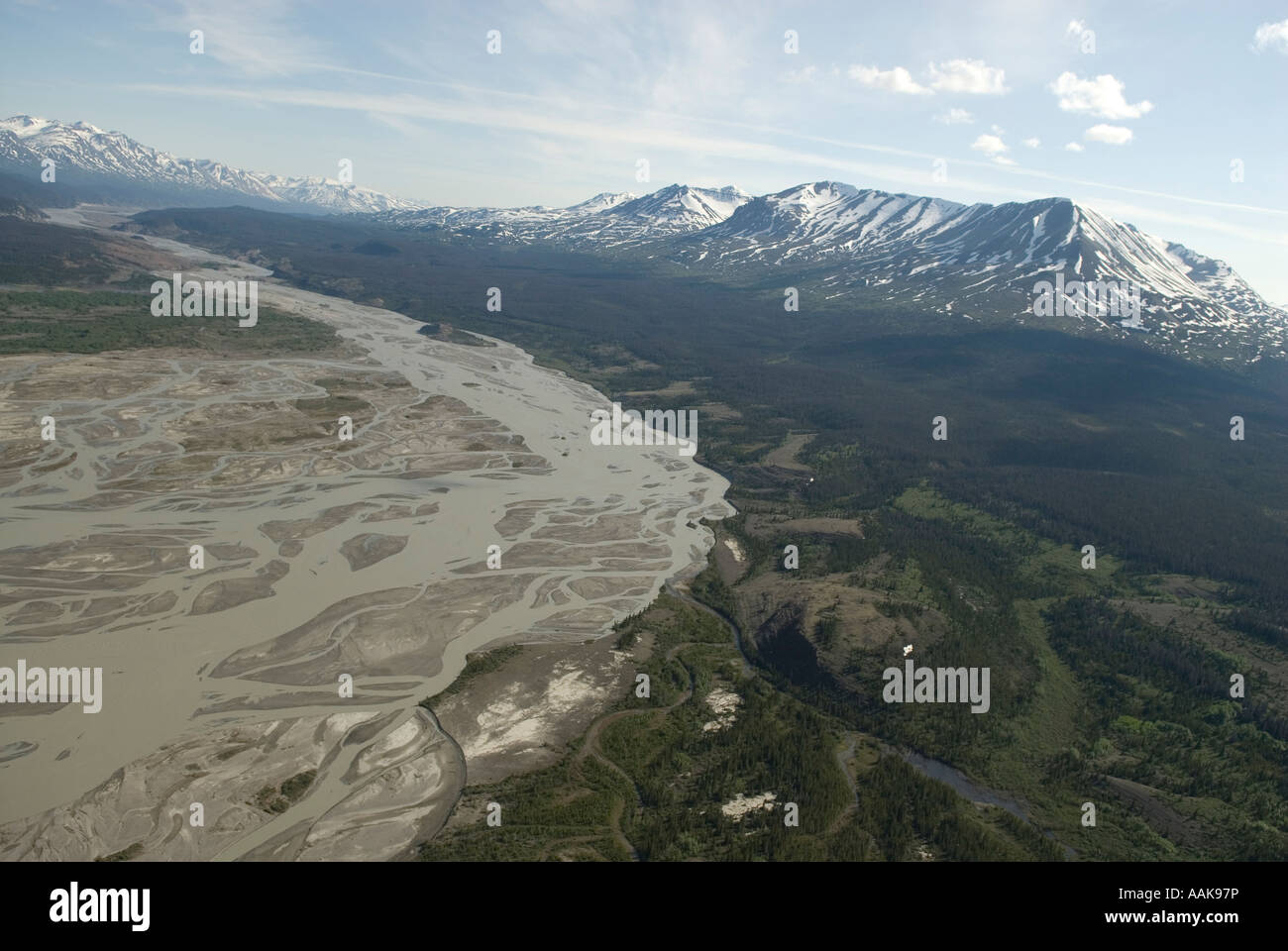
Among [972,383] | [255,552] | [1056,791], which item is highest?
[972,383]

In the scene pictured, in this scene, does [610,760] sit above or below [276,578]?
below

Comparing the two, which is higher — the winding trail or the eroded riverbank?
the eroded riverbank

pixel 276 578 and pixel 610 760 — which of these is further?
pixel 276 578

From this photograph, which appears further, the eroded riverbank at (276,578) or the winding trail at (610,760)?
the eroded riverbank at (276,578)

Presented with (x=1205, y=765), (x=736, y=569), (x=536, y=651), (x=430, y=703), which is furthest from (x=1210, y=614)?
(x=430, y=703)

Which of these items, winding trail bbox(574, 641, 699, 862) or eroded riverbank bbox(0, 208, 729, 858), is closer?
winding trail bbox(574, 641, 699, 862)

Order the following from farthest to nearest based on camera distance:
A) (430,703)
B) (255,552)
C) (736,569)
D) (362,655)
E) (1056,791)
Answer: (736,569) → (255,552) → (362,655) → (430,703) → (1056,791)

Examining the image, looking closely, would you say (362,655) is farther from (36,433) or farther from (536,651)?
(36,433)

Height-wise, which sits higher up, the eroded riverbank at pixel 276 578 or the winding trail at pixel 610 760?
the eroded riverbank at pixel 276 578
